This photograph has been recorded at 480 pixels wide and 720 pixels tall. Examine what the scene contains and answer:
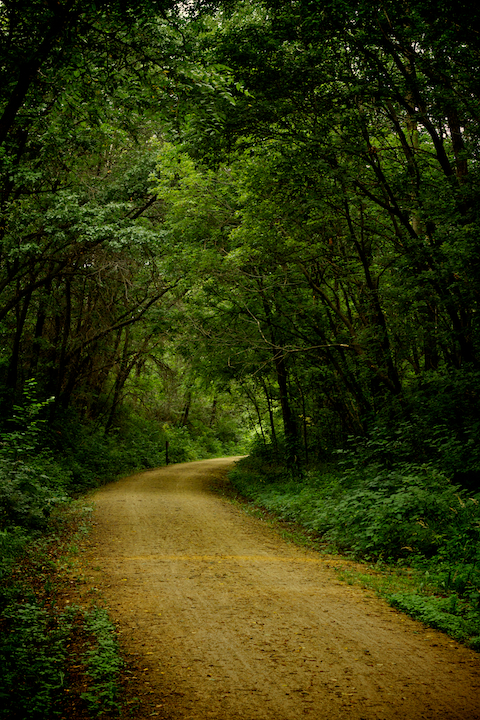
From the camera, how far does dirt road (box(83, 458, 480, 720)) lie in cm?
343

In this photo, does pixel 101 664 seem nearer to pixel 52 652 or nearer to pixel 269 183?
pixel 52 652

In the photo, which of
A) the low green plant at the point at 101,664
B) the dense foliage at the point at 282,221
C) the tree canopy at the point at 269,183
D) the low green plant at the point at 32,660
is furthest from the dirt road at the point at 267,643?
the tree canopy at the point at 269,183

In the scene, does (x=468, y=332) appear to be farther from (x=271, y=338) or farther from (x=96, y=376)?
(x=96, y=376)

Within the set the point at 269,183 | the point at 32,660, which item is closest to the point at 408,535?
the point at 32,660

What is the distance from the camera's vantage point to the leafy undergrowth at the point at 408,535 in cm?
530

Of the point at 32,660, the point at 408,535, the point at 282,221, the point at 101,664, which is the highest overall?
the point at 282,221

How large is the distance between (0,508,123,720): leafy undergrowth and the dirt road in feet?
0.80

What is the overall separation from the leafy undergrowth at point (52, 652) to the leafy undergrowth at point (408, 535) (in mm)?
3134

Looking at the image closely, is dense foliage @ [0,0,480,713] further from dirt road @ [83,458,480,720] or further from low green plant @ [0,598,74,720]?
dirt road @ [83,458,480,720]

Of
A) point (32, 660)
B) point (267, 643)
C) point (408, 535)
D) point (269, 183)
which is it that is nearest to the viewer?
point (32, 660)

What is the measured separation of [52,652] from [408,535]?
5239mm

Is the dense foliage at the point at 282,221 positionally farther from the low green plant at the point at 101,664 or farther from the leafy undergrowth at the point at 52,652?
the low green plant at the point at 101,664

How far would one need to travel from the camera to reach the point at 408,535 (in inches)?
291

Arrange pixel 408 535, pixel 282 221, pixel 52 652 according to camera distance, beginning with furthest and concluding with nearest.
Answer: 1. pixel 282 221
2. pixel 408 535
3. pixel 52 652
